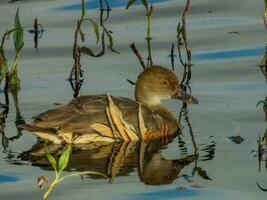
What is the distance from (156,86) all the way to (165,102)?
739 mm

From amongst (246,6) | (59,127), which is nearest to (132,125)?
(59,127)

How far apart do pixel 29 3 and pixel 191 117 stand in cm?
606

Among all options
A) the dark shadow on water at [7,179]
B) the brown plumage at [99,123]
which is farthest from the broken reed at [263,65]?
the dark shadow on water at [7,179]

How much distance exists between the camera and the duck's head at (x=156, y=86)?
15.5 meters

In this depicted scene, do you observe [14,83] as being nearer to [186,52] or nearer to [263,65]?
[186,52]

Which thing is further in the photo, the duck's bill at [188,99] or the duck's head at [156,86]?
the duck's head at [156,86]

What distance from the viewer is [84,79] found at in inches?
651

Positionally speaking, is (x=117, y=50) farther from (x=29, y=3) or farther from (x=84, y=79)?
(x=29, y=3)

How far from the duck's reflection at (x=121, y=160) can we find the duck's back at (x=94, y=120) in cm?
12

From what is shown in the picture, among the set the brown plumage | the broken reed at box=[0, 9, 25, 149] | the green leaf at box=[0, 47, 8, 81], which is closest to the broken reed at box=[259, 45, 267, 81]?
the brown plumage

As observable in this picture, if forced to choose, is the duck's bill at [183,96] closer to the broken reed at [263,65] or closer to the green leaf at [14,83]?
the broken reed at [263,65]

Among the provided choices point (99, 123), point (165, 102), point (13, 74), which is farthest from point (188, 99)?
point (13, 74)

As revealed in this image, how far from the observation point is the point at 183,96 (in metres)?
15.4

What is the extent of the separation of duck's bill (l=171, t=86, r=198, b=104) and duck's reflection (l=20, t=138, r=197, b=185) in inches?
37.6
